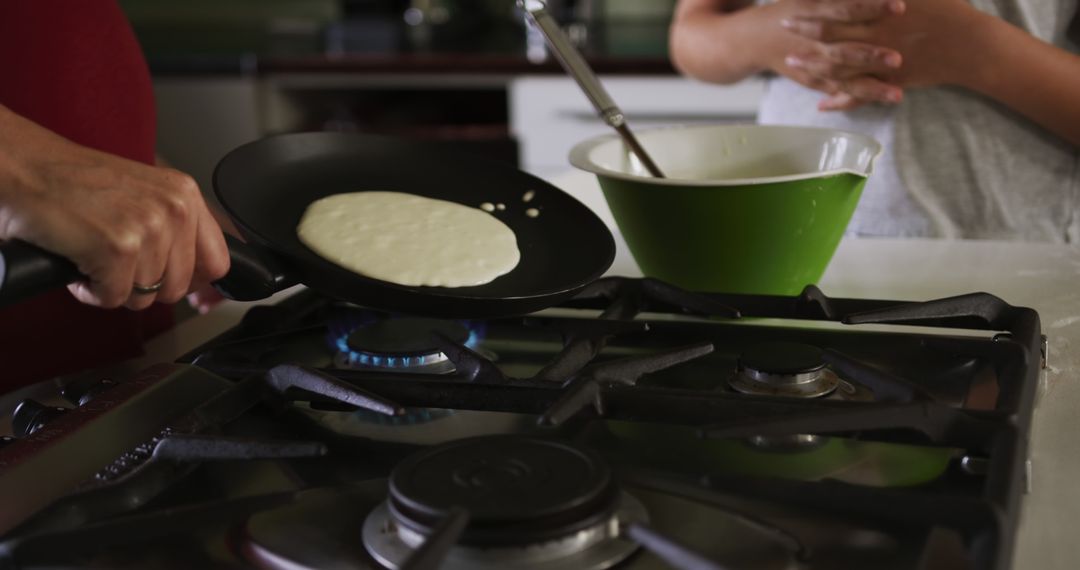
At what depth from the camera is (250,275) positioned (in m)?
0.58

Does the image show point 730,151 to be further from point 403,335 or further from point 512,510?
point 512,510

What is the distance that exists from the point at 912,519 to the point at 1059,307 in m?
0.43

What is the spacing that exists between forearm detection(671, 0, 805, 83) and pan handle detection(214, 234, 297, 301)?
2.03 ft

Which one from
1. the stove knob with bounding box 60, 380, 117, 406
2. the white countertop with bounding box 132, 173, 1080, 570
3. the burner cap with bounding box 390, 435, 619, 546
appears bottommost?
the white countertop with bounding box 132, 173, 1080, 570

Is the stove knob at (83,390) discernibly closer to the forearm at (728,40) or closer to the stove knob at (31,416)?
the stove knob at (31,416)

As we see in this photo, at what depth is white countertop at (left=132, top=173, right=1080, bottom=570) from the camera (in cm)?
43

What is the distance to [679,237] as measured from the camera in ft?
2.41

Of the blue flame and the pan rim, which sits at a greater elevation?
the pan rim

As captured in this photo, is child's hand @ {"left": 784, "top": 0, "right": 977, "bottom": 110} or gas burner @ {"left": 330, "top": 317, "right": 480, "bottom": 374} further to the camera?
child's hand @ {"left": 784, "top": 0, "right": 977, "bottom": 110}

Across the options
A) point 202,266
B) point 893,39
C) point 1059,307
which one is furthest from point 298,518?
point 893,39

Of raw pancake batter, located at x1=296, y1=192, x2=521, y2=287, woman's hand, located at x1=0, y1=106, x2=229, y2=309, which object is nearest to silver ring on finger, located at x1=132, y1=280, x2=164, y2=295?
woman's hand, located at x1=0, y1=106, x2=229, y2=309

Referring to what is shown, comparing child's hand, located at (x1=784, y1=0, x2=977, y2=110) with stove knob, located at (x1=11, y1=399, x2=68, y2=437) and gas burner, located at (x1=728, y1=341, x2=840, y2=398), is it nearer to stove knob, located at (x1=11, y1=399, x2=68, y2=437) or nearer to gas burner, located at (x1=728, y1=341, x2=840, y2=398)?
gas burner, located at (x1=728, y1=341, x2=840, y2=398)

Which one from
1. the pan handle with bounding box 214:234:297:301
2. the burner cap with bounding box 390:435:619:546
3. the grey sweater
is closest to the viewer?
the burner cap with bounding box 390:435:619:546

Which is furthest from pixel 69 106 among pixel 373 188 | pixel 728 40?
pixel 728 40
